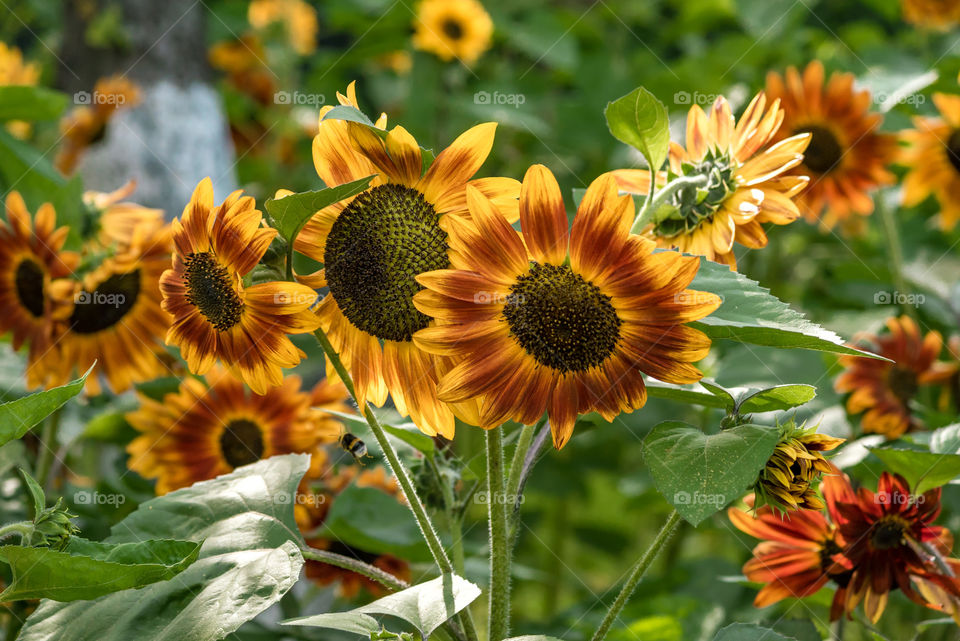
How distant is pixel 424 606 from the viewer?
483 millimetres

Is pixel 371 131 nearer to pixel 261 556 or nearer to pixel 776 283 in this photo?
pixel 261 556

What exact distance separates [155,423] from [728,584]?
0.75 meters

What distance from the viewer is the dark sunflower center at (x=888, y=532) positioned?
65 centimetres

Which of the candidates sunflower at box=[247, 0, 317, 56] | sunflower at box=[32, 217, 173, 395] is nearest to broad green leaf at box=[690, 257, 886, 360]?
sunflower at box=[32, 217, 173, 395]

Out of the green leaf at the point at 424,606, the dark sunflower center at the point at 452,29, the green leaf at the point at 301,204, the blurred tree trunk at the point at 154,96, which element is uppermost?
the dark sunflower center at the point at 452,29

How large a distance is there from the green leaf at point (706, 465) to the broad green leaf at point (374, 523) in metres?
0.34

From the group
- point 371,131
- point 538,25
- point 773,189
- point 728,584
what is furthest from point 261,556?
point 538,25

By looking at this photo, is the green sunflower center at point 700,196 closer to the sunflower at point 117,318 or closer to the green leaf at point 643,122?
the green leaf at point 643,122

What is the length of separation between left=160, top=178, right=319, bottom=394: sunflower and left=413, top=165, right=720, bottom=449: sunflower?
90 mm

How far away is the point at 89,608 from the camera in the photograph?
0.57 meters

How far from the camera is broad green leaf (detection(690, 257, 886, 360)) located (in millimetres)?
484

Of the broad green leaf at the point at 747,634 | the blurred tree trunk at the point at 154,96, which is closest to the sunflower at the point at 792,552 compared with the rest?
the broad green leaf at the point at 747,634

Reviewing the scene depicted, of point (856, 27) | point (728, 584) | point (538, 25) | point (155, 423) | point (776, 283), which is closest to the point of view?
point (155, 423)

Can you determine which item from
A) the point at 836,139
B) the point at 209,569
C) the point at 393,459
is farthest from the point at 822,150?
the point at 209,569
